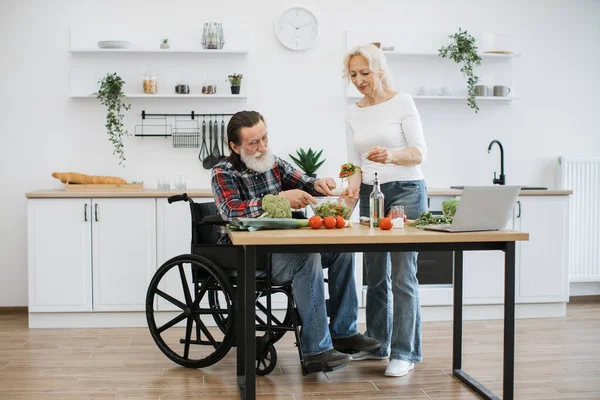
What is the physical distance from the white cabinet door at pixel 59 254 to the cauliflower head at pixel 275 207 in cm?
196

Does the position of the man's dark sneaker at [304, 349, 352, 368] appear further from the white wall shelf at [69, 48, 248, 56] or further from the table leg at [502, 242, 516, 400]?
the white wall shelf at [69, 48, 248, 56]

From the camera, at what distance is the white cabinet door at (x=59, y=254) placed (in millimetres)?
4406

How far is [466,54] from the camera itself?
5020 millimetres

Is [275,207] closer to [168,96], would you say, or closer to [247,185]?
[247,185]

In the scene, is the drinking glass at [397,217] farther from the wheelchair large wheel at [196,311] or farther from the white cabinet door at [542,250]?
the white cabinet door at [542,250]

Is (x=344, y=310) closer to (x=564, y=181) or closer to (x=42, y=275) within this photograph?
(x=42, y=275)

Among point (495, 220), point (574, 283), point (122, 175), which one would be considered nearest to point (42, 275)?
point (122, 175)

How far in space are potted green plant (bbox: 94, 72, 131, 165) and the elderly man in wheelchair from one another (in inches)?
65.3

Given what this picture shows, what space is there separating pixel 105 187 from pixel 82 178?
0.17 metres

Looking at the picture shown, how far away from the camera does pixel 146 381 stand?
10.8 ft

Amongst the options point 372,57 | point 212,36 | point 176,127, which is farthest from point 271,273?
point 212,36

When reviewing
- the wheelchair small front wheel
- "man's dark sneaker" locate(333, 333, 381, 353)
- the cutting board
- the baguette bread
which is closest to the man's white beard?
the wheelchair small front wheel

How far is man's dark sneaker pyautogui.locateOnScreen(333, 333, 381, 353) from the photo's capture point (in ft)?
11.6

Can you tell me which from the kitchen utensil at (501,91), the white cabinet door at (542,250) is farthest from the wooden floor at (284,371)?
the kitchen utensil at (501,91)
